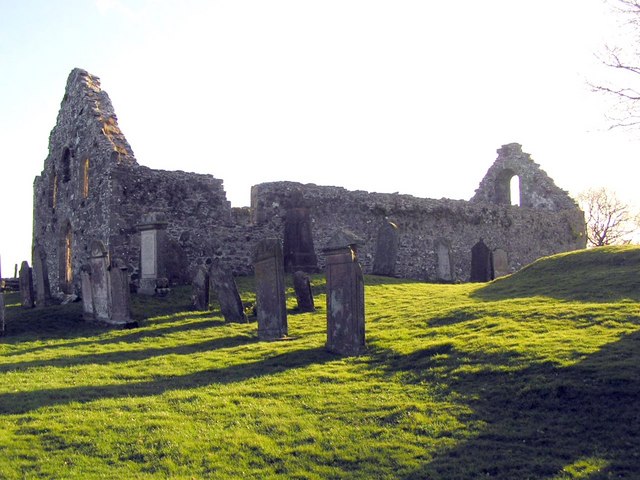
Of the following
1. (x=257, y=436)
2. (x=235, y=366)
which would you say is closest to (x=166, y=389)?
(x=235, y=366)

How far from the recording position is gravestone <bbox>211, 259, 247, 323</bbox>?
15.7 m

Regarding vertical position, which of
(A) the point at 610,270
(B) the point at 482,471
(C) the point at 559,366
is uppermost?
(A) the point at 610,270

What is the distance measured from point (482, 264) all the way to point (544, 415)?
1471 cm

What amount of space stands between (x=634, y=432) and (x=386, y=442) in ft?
7.98

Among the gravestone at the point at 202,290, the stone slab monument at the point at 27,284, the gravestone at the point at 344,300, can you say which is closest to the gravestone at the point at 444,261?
the gravestone at the point at 202,290

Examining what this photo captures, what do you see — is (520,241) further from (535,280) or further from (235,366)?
(235,366)

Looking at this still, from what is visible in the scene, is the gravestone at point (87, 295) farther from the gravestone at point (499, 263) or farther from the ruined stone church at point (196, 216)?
the gravestone at point (499, 263)

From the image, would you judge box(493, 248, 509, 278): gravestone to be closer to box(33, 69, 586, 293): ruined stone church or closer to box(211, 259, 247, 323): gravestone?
box(33, 69, 586, 293): ruined stone church

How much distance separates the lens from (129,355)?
1266cm

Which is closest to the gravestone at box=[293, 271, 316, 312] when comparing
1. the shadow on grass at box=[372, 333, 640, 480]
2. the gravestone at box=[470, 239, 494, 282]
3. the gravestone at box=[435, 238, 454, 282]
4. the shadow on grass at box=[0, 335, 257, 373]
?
the shadow on grass at box=[0, 335, 257, 373]

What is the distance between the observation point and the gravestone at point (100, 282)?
16.3m

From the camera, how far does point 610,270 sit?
16062mm

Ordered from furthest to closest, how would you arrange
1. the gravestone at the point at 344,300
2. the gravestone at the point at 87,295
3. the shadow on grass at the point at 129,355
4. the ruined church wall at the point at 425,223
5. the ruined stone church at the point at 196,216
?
the ruined church wall at the point at 425,223 → the ruined stone church at the point at 196,216 → the gravestone at the point at 87,295 → the shadow on grass at the point at 129,355 → the gravestone at the point at 344,300

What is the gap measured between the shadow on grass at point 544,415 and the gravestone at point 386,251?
43.7ft
